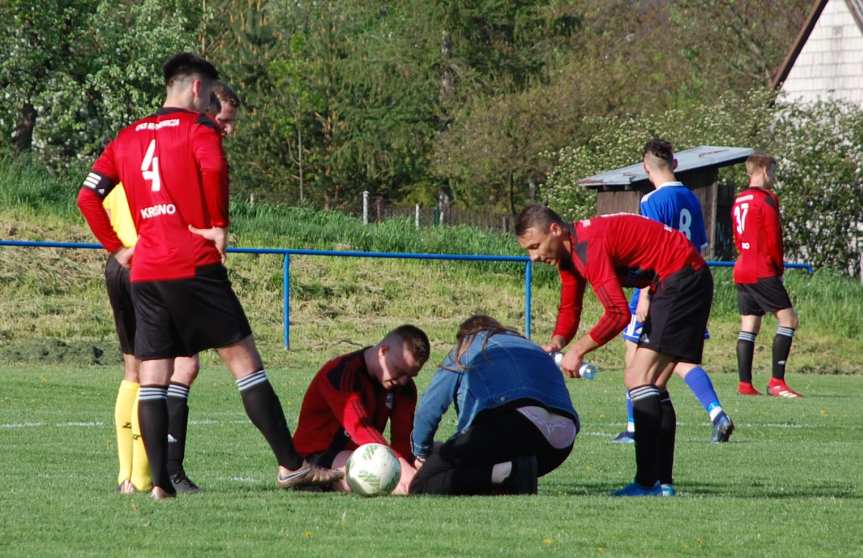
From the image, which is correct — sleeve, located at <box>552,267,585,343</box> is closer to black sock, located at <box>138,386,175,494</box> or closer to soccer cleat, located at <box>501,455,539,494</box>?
soccer cleat, located at <box>501,455,539,494</box>

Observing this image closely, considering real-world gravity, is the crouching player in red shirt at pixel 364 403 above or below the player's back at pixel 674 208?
below

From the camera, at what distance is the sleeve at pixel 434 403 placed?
7.80 meters

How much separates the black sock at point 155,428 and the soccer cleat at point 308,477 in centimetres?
57

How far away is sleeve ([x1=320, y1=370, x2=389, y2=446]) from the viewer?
765cm

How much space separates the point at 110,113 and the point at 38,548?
35818 mm

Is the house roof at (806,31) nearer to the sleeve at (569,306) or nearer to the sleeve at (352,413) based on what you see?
the sleeve at (569,306)

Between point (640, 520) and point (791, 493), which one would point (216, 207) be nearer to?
point (640, 520)

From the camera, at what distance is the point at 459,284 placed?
2402cm

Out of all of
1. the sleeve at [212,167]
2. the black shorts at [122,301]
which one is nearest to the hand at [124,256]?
the black shorts at [122,301]

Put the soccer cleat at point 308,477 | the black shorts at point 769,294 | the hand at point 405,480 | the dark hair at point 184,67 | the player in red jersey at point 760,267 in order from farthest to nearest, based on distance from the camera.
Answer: the black shorts at point 769,294
the player in red jersey at point 760,267
the hand at point 405,480
the soccer cleat at point 308,477
the dark hair at point 184,67

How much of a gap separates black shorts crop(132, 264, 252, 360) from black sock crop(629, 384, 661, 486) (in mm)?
2250

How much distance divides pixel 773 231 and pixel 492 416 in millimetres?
8611

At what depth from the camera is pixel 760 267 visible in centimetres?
1609

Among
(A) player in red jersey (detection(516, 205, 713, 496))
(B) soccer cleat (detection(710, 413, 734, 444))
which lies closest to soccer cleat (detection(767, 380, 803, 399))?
(B) soccer cleat (detection(710, 413, 734, 444))
